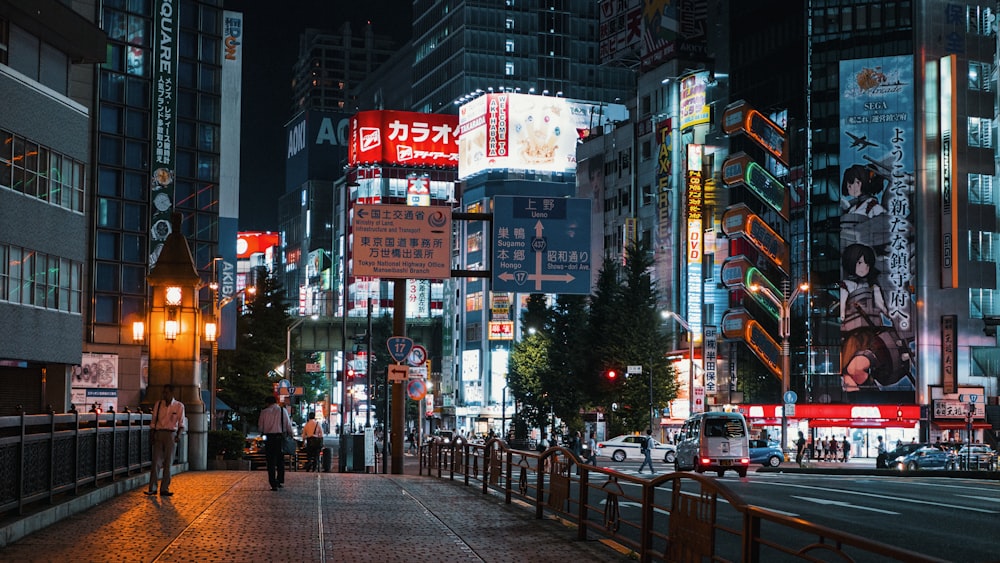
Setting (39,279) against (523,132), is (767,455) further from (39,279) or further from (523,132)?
(523,132)

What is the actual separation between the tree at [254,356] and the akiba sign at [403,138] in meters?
80.8

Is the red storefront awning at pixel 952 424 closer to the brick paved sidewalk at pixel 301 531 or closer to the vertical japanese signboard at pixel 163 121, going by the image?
the vertical japanese signboard at pixel 163 121

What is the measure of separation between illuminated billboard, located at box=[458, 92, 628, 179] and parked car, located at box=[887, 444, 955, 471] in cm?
9285

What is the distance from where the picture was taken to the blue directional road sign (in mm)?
35125

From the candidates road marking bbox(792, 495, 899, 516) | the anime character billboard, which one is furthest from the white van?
the anime character billboard

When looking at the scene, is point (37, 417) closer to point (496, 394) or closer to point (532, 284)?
point (532, 284)

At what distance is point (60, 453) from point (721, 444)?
29431 mm

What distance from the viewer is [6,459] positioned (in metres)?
13.8

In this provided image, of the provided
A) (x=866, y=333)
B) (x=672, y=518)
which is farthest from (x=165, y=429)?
(x=866, y=333)

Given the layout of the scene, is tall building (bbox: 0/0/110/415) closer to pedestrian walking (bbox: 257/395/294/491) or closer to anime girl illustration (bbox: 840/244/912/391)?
pedestrian walking (bbox: 257/395/294/491)

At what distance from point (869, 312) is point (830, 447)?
10410 millimetres

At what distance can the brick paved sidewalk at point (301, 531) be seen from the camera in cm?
1320

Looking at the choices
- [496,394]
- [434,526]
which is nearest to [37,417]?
[434,526]

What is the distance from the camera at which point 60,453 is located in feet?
55.4
